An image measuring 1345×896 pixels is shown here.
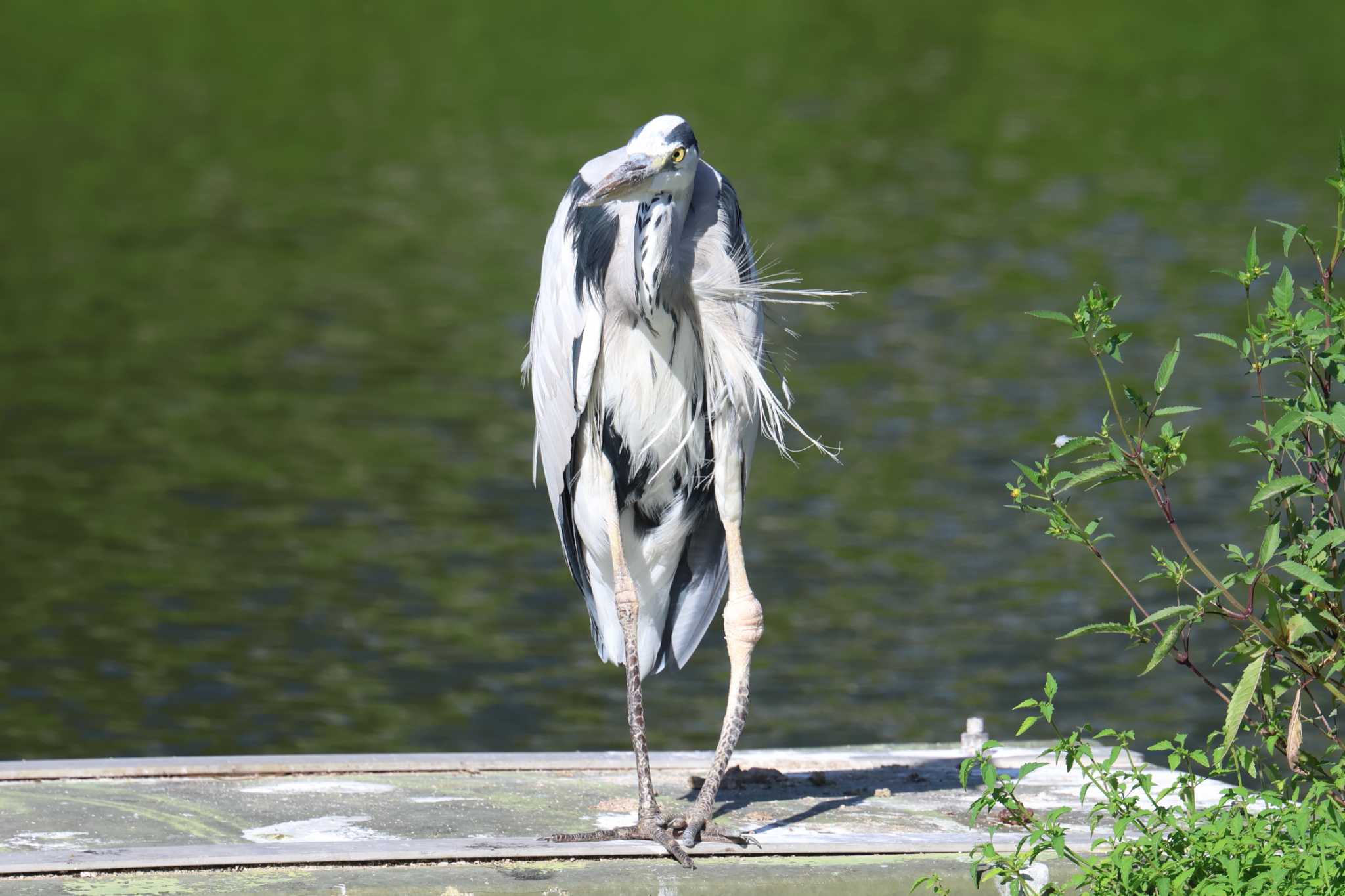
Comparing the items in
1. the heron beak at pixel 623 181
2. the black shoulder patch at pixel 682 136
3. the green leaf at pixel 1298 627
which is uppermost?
the black shoulder patch at pixel 682 136

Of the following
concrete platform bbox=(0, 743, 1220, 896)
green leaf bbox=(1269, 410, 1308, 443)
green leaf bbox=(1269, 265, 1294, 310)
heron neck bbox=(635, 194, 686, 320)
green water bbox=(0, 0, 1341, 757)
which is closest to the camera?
green leaf bbox=(1269, 410, 1308, 443)

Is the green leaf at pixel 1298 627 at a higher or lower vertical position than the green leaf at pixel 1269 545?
lower

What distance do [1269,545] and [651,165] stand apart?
1879mm

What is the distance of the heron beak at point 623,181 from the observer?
16.7ft

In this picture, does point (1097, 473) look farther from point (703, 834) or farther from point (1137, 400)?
point (703, 834)

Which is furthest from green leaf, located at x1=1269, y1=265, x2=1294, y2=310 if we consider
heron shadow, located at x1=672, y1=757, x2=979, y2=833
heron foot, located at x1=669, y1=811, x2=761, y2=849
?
heron shadow, located at x1=672, y1=757, x2=979, y2=833

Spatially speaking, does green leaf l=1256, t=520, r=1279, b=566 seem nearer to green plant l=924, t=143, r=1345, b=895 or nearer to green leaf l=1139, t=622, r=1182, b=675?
green plant l=924, t=143, r=1345, b=895

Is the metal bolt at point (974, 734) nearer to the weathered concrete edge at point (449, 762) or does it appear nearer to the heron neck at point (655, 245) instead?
the weathered concrete edge at point (449, 762)

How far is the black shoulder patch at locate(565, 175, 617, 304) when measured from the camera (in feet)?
17.8

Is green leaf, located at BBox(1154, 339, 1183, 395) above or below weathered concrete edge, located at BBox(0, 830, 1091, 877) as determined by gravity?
above

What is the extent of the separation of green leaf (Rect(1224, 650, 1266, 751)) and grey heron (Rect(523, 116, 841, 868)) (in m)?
1.41

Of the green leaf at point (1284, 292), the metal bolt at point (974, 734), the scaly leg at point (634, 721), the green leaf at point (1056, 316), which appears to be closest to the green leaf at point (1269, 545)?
the green leaf at point (1284, 292)

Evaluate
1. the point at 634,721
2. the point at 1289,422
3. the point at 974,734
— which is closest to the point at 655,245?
the point at 634,721

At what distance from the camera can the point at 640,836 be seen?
17.0 ft
